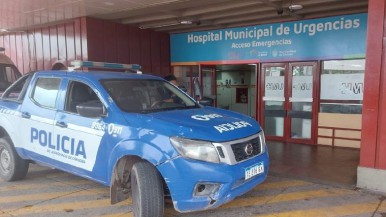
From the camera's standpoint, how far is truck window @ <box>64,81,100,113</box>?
419 centimetres

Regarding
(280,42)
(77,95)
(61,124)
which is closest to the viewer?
(61,124)

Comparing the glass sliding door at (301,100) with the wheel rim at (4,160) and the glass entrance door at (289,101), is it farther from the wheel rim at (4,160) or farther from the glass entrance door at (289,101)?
the wheel rim at (4,160)

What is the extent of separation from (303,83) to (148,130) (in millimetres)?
5802

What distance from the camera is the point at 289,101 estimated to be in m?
8.27

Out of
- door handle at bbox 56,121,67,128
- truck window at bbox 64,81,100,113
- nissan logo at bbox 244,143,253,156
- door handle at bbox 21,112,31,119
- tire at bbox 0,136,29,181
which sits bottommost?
tire at bbox 0,136,29,181

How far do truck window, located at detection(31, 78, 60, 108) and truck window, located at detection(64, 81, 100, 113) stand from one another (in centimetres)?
26

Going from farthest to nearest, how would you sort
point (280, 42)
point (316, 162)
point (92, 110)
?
point (280, 42), point (316, 162), point (92, 110)

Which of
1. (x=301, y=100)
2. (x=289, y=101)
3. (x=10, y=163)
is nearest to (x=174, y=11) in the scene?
(x=289, y=101)

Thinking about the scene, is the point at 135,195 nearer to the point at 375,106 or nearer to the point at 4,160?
the point at 4,160

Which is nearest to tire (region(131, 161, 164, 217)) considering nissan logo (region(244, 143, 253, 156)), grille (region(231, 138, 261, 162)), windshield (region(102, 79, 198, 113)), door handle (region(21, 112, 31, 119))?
windshield (region(102, 79, 198, 113))

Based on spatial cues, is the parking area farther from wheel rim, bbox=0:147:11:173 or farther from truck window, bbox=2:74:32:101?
truck window, bbox=2:74:32:101

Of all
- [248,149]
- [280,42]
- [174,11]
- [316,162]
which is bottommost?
[316,162]

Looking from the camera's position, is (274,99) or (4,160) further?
(274,99)

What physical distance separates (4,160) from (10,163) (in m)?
0.25
